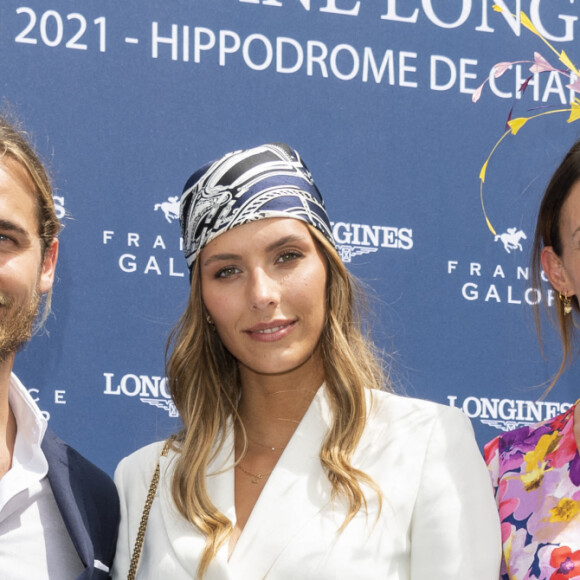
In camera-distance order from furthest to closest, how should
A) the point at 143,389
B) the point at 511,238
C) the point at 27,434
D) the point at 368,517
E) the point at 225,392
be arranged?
the point at 511,238 < the point at 143,389 < the point at 225,392 < the point at 27,434 < the point at 368,517

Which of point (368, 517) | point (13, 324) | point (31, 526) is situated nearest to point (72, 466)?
point (31, 526)

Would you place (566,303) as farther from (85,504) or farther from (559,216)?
(85,504)

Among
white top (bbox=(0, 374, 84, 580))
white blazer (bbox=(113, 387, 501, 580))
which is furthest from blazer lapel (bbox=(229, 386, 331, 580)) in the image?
white top (bbox=(0, 374, 84, 580))

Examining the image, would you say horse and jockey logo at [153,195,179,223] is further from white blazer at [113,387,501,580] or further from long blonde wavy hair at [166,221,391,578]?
white blazer at [113,387,501,580]

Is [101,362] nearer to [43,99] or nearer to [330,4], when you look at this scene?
[43,99]

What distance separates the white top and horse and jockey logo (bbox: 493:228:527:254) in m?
A: 1.77

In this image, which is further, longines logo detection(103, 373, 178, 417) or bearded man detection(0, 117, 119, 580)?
longines logo detection(103, 373, 178, 417)

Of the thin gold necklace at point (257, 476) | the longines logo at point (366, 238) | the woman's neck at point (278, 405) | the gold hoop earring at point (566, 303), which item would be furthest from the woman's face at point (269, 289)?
the longines logo at point (366, 238)

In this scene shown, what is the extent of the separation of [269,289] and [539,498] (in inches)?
31.6

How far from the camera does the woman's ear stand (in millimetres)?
2873

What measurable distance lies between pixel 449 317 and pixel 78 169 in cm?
129

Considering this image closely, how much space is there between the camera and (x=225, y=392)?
3084mm

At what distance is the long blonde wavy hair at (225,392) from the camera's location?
273cm

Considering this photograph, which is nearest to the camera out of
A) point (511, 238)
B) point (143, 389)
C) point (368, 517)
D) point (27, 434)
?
point (368, 517)
